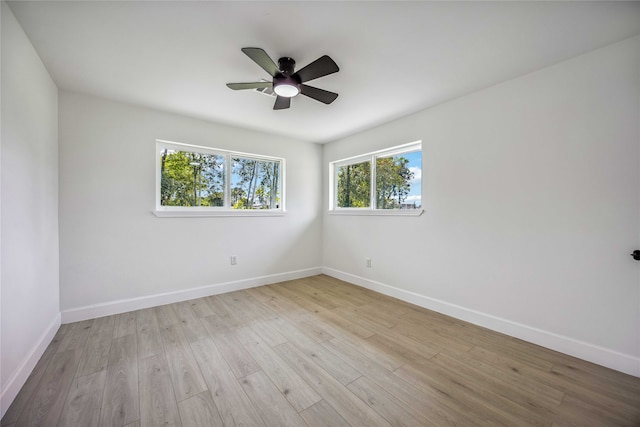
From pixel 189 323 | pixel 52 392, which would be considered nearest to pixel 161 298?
pixel 189 323

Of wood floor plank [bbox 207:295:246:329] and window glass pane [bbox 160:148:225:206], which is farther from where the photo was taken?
window glass pane [bbox 160:148:225:206]

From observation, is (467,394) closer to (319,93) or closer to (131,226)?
(319,93)

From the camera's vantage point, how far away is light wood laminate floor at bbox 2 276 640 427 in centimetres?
144

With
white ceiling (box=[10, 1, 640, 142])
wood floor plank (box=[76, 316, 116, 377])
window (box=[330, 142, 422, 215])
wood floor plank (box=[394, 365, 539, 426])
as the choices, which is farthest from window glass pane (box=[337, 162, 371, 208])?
wood floor plank (box=[76, 316, 116, 377])

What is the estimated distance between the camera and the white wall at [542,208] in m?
1.85

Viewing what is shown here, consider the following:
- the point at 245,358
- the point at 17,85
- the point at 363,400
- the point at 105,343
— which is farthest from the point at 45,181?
the point at 363,400

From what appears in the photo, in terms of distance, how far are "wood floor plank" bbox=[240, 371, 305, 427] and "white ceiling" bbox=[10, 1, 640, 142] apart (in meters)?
2.35

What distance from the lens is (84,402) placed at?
1.53 metres

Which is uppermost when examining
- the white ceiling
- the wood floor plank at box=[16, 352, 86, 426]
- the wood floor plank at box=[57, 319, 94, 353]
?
the white ceiling

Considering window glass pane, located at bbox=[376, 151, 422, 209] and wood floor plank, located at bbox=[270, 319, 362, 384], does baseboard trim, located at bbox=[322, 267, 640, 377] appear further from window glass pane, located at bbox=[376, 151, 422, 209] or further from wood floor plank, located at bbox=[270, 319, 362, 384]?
wood floor plank, located at bbox=[270, 319, 362, 384]

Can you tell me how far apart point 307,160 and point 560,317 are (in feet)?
11.8

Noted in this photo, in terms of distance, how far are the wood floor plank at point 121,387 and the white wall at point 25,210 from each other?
46 centimetres

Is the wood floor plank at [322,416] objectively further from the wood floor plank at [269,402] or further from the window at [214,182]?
the window at [214,182]

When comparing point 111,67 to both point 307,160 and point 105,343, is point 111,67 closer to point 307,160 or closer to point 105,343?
point 105,343
